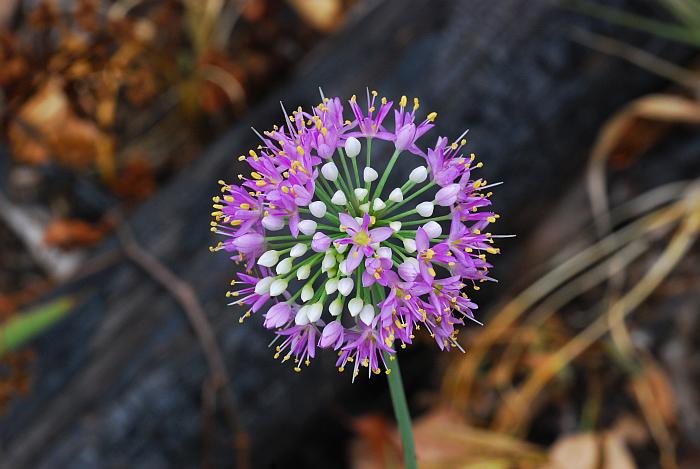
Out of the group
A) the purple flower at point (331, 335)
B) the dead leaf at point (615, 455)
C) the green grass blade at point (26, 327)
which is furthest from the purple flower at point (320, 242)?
the dead leaf at point (615, 455)

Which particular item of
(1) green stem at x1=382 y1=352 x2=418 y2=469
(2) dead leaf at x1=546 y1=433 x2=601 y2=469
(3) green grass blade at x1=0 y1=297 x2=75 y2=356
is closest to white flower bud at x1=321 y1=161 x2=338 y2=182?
(1) green stem at x1=382 y1=352 x2=418 y2=469

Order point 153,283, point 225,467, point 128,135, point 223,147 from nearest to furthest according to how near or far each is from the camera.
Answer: point 225,467, point 153,283, point 223,147, point 128,135

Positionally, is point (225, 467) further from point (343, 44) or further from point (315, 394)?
point (343, 44)

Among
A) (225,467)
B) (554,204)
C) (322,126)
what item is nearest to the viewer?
(322,126)

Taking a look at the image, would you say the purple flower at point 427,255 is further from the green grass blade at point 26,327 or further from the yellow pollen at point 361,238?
the green grass blade at point 26,327

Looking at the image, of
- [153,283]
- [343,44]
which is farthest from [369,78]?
[153,283]

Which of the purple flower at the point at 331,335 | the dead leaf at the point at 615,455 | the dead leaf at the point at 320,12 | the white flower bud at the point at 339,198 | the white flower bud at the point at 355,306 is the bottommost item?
the dead leaf at the point at 615,455

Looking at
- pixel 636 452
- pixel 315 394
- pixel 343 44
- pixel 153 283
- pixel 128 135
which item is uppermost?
pixel 128 135
